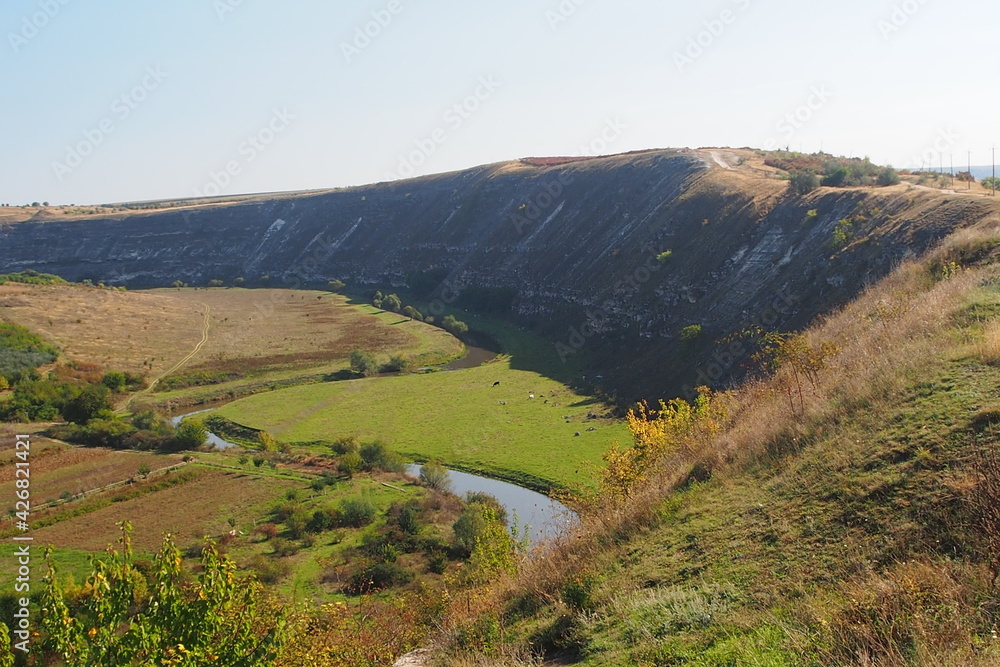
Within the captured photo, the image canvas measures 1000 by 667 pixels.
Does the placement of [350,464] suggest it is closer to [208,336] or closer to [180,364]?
[180,364]

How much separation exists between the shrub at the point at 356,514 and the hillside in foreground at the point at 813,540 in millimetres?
17262

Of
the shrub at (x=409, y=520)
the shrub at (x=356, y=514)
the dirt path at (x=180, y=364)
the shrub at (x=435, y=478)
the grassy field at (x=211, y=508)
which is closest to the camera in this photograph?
the grassy field at (x=211, y=508)

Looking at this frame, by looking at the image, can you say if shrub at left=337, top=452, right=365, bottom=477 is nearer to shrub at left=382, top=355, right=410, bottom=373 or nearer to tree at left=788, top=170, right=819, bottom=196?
shrub at left=382, top=355, right=410, bottom=373

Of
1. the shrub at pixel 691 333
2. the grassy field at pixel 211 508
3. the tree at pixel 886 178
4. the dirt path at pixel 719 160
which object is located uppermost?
the dirt path at pixel 719 160

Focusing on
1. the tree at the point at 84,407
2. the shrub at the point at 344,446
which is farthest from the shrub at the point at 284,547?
the tree at the point at 84,407

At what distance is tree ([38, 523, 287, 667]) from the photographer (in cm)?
675

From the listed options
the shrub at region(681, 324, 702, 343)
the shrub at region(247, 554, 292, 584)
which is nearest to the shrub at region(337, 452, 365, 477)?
the shrub at region(247, 554, 292, 584)

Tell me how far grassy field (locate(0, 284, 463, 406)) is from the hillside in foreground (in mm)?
45910

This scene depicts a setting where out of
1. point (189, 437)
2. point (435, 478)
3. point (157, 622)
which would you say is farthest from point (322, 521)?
point (157, 622)

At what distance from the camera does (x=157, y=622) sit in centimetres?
705

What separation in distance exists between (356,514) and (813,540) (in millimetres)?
23443

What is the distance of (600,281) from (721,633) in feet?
181

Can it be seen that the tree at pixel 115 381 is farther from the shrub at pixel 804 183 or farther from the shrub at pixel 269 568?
the shrub at pixel 804 183

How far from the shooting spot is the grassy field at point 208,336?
55.1 metres
